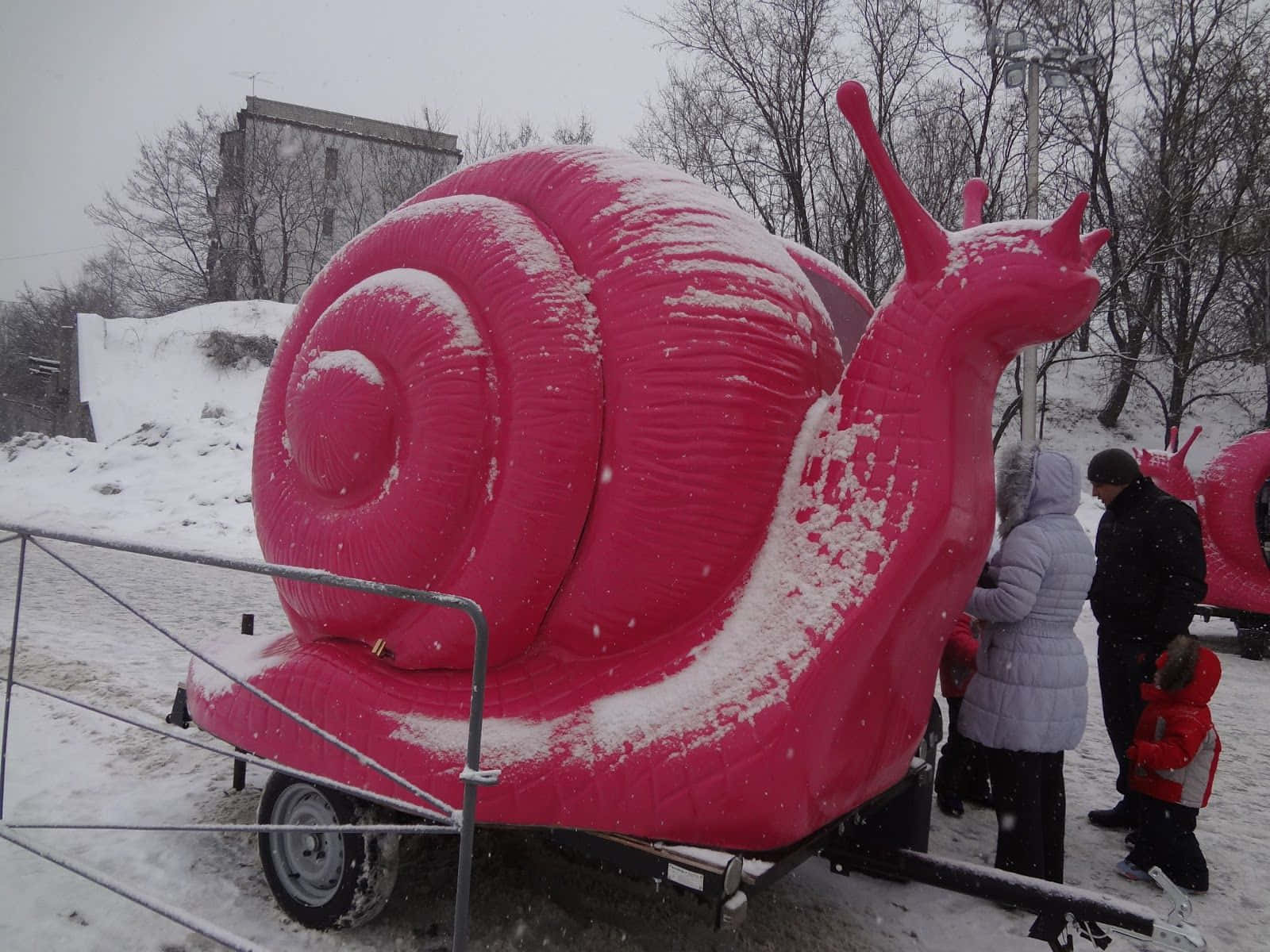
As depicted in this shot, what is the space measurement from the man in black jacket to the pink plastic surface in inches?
177

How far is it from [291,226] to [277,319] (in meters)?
7.69

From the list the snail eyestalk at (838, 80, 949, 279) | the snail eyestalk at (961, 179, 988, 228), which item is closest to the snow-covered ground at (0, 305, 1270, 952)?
the snail eyestalk at (838, 80, 949, 279)

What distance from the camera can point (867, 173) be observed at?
13992 mm

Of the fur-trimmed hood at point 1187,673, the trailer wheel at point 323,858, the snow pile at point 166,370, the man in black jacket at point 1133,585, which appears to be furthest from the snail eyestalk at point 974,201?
the snow pile at point 166,370

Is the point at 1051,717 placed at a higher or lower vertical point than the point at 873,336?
lower

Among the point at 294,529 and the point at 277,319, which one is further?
the point at 277,319

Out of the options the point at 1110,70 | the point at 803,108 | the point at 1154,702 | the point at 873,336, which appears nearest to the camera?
the point at 873,336

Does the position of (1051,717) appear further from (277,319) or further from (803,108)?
(277,319)

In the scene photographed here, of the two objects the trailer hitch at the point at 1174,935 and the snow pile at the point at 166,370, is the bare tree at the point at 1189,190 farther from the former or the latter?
the snow pile at the point at 166,370

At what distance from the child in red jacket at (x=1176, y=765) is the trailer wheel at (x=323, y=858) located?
2.82 m

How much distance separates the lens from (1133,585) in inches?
151

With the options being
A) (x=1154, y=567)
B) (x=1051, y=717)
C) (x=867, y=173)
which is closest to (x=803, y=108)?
(x=867, y=173)

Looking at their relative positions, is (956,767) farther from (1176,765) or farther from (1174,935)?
(1174,935)

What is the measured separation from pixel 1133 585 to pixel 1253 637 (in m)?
5.36
